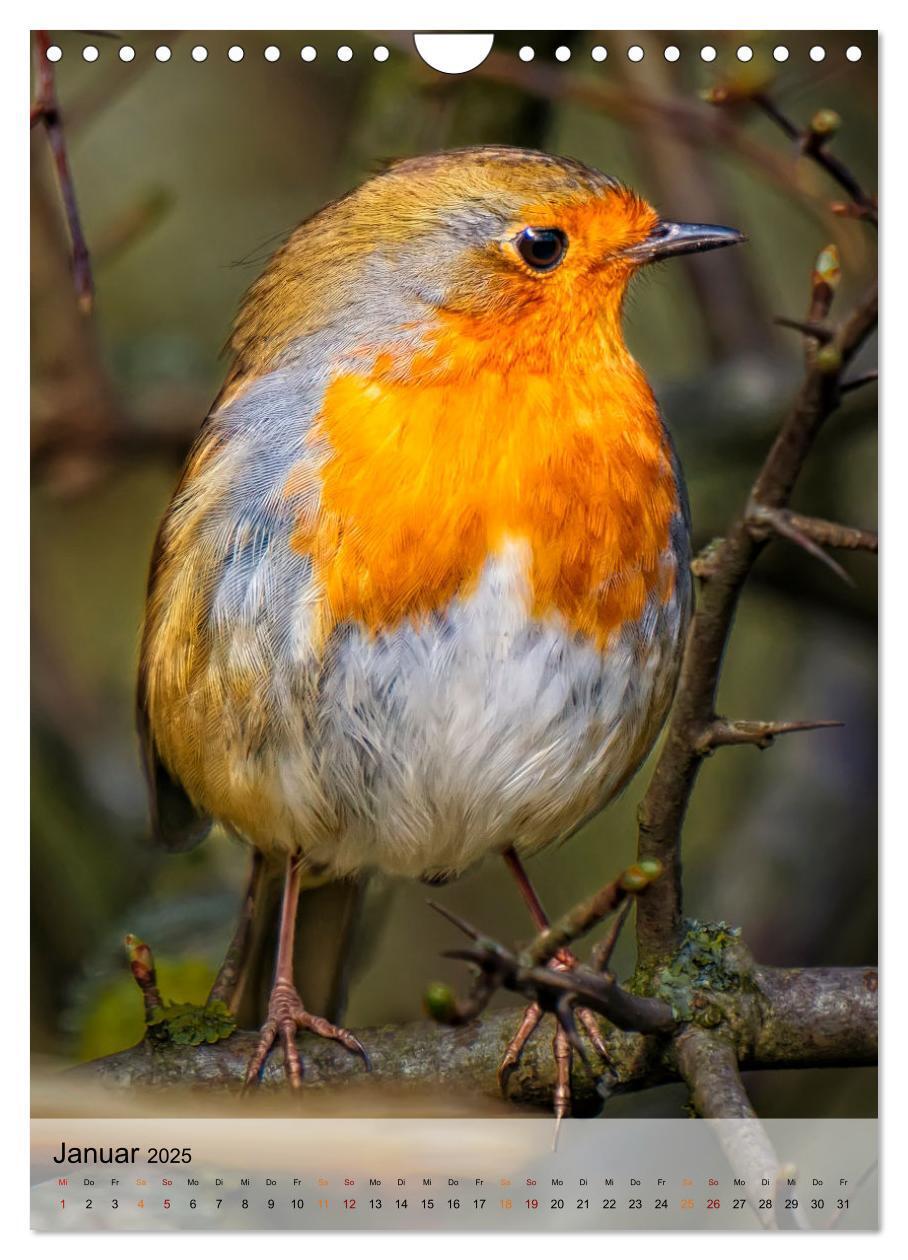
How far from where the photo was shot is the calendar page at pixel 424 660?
1.80m

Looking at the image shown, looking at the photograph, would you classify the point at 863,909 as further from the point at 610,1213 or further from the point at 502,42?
the point at 502,42

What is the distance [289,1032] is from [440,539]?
0.72 metres

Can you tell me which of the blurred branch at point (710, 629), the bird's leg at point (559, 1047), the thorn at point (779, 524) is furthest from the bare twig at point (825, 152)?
the bird's leg at point (559, 1047)

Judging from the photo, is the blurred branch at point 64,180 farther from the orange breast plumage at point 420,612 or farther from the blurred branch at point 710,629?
the blurred branch at point 710,629

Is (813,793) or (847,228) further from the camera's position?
(813,793)

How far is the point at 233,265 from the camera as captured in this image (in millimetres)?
2393

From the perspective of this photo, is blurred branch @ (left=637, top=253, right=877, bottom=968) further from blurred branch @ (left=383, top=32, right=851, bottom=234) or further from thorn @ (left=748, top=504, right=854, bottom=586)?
blurred branch @ (left=383, top=32, right=851, bottom=234)

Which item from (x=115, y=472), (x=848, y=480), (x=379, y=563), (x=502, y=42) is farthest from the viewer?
(x=115, y=472)

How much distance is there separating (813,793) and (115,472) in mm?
1236

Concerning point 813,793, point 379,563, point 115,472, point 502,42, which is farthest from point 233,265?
point 813,793

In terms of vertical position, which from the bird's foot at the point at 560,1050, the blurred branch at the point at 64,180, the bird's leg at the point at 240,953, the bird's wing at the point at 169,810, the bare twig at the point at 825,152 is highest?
the blurred branch at the point at 64,180

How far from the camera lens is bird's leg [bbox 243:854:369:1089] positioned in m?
2.03

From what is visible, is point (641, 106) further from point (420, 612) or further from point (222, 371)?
point (420, 612)

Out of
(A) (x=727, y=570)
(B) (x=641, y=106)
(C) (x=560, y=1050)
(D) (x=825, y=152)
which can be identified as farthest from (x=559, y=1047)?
(B) (x=641, y=106)
